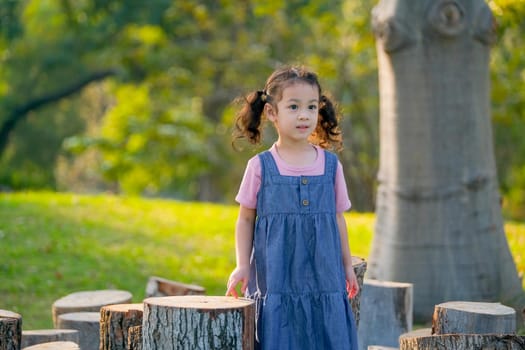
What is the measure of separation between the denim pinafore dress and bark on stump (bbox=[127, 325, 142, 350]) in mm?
663

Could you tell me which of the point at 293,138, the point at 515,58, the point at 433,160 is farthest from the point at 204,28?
the point at 293,138

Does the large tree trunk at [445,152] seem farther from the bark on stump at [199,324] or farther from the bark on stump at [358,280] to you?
the bark on stump at [199,324]

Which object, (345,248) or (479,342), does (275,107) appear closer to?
(345,248)

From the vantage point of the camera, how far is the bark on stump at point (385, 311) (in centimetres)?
631

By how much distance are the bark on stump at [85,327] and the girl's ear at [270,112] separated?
2.07 m

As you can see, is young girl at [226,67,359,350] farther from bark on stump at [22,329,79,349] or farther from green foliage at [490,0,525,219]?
green foliage at [490,0,525,219]

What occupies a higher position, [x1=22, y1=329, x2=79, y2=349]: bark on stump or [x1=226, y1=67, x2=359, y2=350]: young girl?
[x1=226, y1=67, x2=359, y2=350]: young girl

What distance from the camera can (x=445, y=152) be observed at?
7.50m

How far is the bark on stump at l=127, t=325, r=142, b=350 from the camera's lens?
4566 millimetres

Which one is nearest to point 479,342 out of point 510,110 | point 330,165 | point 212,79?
point 330,165

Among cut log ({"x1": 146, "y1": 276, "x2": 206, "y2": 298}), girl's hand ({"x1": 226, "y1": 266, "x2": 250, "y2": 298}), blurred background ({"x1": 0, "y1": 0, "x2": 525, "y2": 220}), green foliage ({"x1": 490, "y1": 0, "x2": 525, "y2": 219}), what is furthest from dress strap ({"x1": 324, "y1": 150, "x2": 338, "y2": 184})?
blurred background ({"x1": 0, "y1": 0, "x2": 525, "y2": 220})

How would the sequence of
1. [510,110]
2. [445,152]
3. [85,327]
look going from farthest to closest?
[510,110] < [445,152] < [85,327]

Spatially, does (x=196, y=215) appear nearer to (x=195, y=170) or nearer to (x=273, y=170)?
(x=273, y=170)

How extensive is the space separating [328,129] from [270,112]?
15.8 inches
